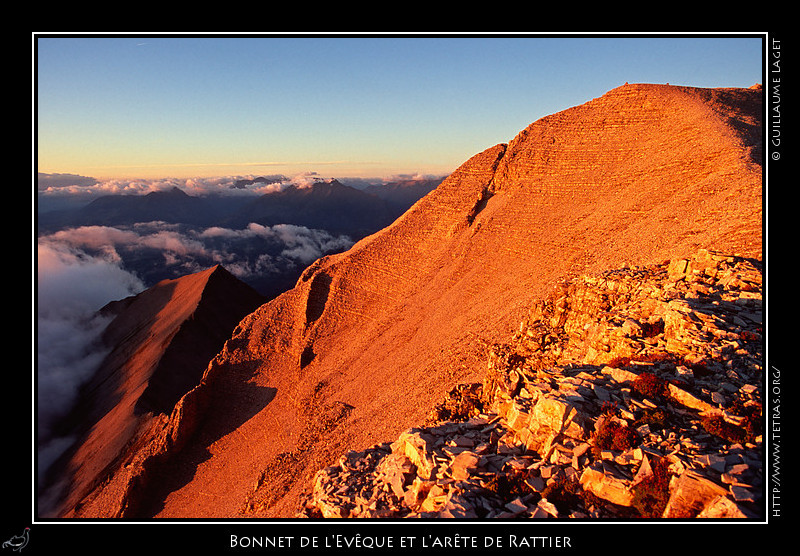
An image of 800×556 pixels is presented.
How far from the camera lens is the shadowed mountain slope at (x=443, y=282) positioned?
63.8 ft

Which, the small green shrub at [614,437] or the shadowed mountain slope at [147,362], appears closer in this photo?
the small green shrub at [614,437]

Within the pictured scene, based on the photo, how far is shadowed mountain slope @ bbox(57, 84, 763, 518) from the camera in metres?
19.4

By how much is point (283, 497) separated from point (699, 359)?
53.1 ft

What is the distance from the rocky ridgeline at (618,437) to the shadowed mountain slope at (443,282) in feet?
20.2

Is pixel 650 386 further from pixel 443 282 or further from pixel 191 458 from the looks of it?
pixel 191 458

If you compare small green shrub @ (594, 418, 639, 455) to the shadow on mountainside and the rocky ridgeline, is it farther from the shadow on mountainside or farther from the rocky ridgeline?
the shadow on mountainside

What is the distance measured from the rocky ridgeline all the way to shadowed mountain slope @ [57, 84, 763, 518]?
617 cm

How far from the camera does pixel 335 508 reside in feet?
28.5

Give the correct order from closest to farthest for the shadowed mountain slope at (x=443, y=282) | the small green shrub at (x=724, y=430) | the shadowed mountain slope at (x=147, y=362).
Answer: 1. the small green shrub at (x=724, y=430)
2. the shadowed mountain slope at (x=443, y=282)
3. the shadowed mountain slope at (x=147, y=362)

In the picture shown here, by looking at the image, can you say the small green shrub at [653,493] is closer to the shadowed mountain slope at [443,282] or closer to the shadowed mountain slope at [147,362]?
the shadowed mountain slope at [443,282]

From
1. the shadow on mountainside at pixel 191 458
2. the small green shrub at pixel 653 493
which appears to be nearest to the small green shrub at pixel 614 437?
the small green shrub at pixel 653 493

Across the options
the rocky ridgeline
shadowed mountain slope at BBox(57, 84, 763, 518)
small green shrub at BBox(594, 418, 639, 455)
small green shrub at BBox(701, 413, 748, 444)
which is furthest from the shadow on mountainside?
small green shrub at BBox(701, 413, 748, 444)

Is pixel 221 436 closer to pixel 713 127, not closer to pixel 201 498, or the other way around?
pixel 201 498
